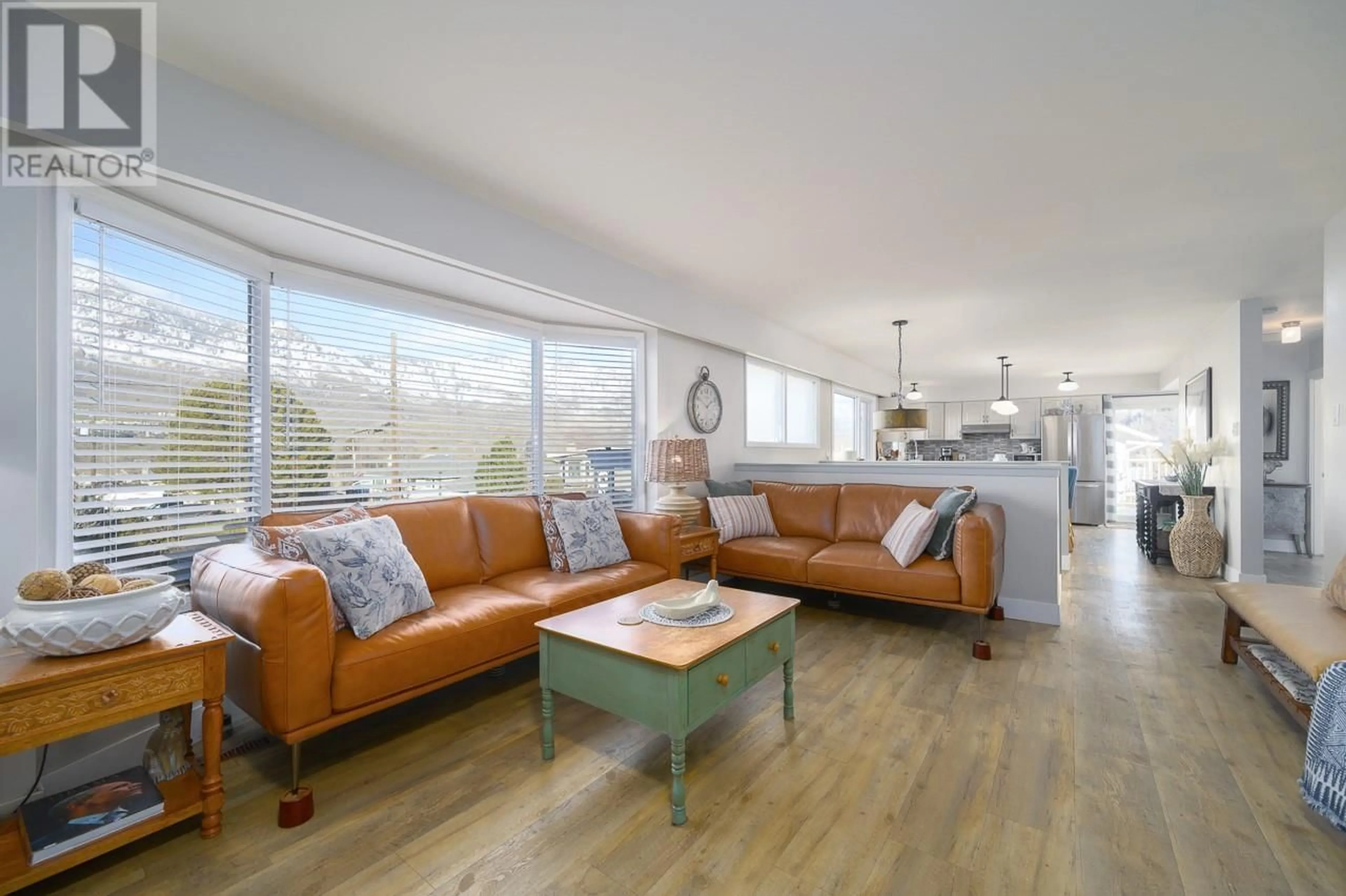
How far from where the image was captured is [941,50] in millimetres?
1711

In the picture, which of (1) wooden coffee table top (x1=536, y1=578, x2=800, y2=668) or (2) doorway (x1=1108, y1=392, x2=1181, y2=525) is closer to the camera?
(1) wooden coffee table top (x1=536, y1=578, x2=800, y2=668)

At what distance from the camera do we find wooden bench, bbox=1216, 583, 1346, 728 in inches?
75.4

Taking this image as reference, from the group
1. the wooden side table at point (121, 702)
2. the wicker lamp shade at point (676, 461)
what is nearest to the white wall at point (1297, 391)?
the wicker lamp shade at point (676, 461)

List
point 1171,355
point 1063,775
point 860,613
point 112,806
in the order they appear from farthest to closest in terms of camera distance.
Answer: point 1171,355 < point 860,613 < point 1063,775 < point 112,806

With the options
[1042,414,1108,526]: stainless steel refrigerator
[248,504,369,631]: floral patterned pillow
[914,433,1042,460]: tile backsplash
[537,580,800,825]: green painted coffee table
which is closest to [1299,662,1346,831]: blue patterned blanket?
[537,580,800,825]: green painted coffee table

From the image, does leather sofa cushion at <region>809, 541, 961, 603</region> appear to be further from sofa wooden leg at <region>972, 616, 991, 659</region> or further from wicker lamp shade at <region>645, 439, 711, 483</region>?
wicker lamp shade at <region>645, 439, 711, 483</region>

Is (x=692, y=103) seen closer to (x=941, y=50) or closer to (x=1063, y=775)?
(x=941, y=50)

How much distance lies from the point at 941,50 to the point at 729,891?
8.32 ft

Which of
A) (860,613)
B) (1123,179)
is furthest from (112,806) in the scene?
(1123,179)

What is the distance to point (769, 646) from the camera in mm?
2215

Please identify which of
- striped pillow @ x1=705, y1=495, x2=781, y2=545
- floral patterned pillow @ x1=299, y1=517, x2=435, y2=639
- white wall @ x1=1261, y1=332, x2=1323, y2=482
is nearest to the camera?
floral patterned pillow @ x1=299, y1=517, x2=435, y2=639

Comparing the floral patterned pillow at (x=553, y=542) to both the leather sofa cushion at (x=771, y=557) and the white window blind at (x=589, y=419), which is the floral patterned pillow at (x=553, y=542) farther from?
the leather sofa cushion at (x=771, y=557)

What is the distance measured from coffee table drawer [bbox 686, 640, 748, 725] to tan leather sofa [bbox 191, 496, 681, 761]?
3.24 ft

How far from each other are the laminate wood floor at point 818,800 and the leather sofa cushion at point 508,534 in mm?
623
